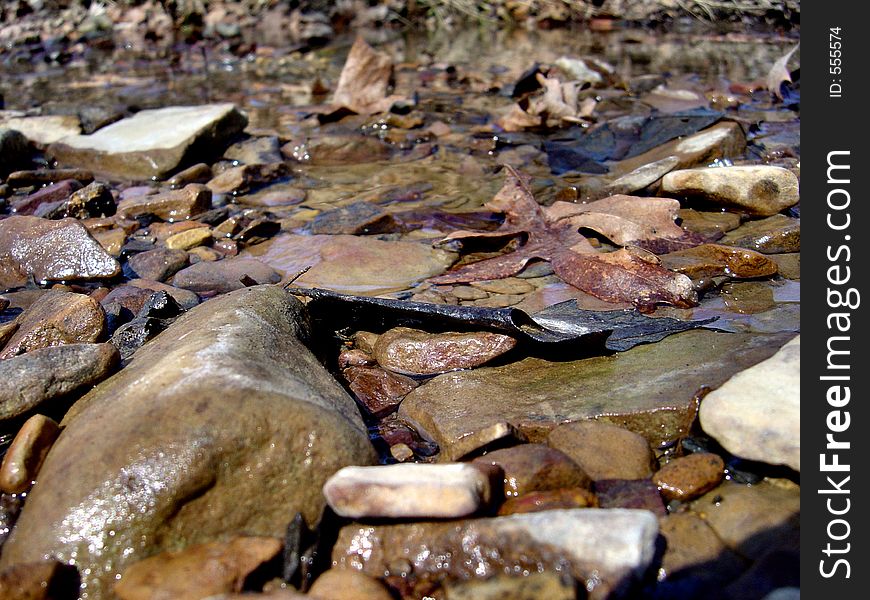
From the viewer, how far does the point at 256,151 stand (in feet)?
17.6

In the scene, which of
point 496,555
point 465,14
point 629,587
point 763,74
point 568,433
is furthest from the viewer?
point 465,14

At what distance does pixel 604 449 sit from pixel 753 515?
15.6 inches

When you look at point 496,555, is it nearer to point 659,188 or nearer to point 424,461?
point 424,461

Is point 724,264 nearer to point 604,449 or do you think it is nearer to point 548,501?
point 604,449

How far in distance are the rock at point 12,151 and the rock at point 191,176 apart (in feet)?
3.83

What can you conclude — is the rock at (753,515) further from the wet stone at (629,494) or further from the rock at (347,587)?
the rock at (347,587)

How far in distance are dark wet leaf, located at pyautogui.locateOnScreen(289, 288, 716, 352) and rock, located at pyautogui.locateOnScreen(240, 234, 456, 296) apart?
0.47 m

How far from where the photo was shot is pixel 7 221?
3752 millimetres

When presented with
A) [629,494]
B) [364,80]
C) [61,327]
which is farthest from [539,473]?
[364,80]

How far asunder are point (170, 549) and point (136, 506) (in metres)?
0.13

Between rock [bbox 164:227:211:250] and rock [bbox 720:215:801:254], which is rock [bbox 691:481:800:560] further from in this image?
rock [bbox 164:227:211:250]

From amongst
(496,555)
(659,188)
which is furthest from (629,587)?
(659,188)

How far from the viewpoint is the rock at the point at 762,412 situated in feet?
6.21
